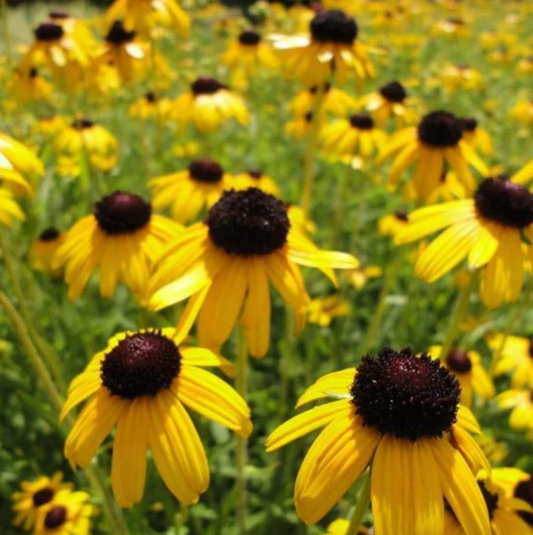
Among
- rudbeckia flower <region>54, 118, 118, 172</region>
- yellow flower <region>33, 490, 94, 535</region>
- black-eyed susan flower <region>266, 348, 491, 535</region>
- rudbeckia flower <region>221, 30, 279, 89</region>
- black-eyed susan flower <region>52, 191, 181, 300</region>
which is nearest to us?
black-eyed susan flower <region>266, 348, 491, 535</region>

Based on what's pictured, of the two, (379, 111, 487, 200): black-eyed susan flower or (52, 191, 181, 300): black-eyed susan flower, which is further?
(379, 111, 487, 200): black-eyed susan flower

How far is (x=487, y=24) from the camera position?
11.3 meters

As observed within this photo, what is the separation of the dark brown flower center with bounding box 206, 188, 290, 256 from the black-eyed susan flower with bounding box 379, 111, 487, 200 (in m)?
0.87

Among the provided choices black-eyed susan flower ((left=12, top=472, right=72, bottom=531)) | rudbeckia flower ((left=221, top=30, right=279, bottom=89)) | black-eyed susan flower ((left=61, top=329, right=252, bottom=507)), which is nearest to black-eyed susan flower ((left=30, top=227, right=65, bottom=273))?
black-eyed susan flower ((left=12, top=472, right=72, bottom=531))

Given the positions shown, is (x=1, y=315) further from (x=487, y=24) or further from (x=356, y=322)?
(x=487, y=24)

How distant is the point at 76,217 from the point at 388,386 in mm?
2502

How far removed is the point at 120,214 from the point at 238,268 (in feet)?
1.74

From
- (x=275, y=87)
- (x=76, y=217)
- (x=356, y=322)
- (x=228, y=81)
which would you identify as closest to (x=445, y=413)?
(x=356, y=322)

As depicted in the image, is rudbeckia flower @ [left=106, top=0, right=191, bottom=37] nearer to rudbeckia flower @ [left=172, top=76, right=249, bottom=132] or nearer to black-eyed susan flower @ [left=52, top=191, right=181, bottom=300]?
rudbeckia flower @ [left=172, top=76, right=249, bottom=132]

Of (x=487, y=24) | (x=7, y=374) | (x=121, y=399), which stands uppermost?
(x=121, y=399)

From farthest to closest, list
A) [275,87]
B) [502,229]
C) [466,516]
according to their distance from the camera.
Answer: [275,87] < [502,229] < [466,516]

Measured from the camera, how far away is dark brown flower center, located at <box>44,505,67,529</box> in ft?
5.92

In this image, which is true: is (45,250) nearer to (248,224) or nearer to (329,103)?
(248,224)

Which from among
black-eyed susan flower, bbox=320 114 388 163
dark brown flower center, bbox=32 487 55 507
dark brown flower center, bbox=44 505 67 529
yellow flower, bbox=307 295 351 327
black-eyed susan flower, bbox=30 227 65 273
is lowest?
yellow flower, bbox=307 295 351 327
